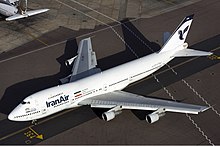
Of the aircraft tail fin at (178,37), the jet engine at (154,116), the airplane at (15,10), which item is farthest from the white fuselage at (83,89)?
the airplane at (15,10)

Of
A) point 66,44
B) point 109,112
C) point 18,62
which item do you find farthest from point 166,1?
point 109,112

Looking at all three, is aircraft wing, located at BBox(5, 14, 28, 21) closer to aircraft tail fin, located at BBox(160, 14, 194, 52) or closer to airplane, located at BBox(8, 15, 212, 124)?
airplane, located at BBox(8, 15, 212, 124)

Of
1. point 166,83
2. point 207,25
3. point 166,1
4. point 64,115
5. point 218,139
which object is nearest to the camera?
point 218,139

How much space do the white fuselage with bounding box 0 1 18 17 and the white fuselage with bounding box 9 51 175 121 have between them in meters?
33.1

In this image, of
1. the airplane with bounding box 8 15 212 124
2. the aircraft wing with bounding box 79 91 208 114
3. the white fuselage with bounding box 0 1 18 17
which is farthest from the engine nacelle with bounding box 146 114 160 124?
the white fuselage with bounding box 0 1 18 17

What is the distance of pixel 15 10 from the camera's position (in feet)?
255

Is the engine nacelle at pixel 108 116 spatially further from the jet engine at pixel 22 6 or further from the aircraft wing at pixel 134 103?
the jet engine at pixel 22 6

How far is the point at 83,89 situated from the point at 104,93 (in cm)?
387

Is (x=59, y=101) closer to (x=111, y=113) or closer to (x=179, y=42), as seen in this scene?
(x=111, y=113)

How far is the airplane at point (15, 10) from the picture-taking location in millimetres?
76062

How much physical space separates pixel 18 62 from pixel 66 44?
10.5 meters

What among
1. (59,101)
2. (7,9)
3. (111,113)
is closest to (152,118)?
(111,113)

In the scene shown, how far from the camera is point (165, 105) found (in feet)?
165

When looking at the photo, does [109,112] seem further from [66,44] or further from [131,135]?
[66,44]
